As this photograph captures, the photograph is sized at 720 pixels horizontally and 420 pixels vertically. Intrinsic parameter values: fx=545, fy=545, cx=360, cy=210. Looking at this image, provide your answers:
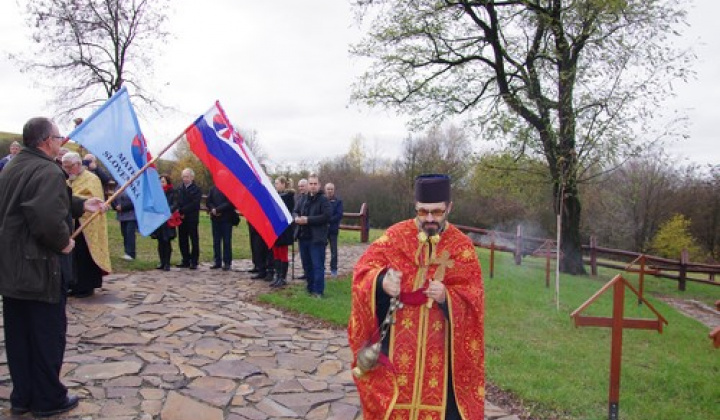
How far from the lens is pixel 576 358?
694cm

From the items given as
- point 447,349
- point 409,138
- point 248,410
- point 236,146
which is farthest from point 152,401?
point 409,138

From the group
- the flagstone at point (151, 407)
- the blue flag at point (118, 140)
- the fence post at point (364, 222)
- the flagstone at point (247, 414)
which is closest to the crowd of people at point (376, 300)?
the flagstone at point (151, 407)

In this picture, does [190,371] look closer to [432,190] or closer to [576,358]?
[432,190]

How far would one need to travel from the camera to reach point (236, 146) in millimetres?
7508

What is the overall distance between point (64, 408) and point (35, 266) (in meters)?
1.20

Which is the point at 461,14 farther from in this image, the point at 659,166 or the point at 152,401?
the point at 659,166

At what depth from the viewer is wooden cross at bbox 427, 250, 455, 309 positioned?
313 cm

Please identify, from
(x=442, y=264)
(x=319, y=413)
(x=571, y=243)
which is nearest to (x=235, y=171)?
(x=319, y=413)

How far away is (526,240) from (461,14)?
8.47m

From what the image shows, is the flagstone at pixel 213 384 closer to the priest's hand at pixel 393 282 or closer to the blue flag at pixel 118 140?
the blue flag at pixel 118 140

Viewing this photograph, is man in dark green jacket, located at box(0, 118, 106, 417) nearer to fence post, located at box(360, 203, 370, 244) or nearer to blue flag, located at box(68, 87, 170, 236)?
blue flag, located at box(68, 87, 170, 236)

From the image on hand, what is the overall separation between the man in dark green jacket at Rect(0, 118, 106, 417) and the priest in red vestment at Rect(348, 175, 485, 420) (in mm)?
2364

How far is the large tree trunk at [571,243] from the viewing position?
17906 millimetres

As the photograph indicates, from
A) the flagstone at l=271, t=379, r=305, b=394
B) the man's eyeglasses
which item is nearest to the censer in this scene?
the man's eyeglasses
